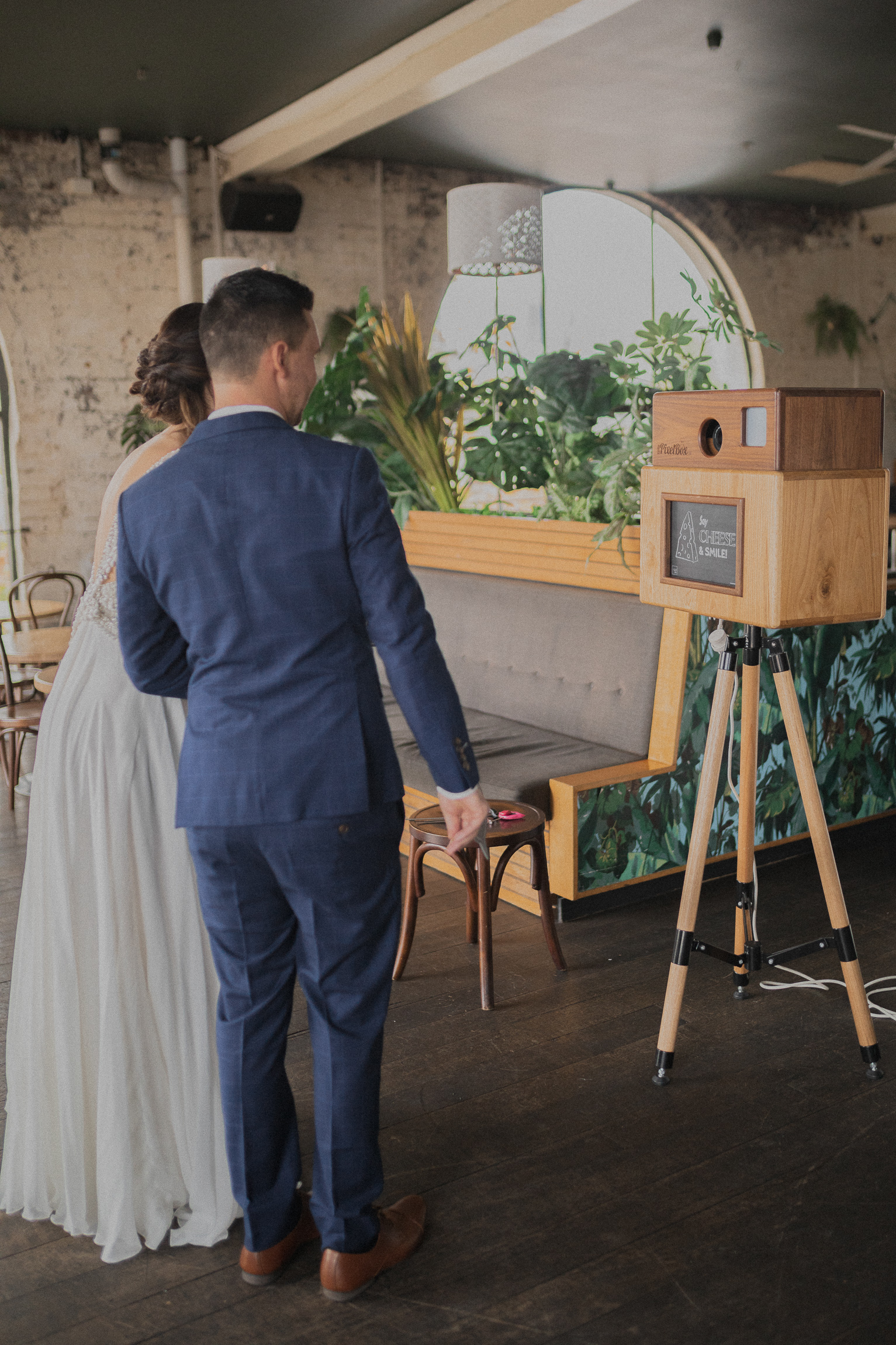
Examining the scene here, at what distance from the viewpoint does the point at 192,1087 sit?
2299mm

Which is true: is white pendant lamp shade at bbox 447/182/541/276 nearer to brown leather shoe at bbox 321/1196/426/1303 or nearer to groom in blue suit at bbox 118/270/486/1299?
groom in blue suit at bbox 118/270/486/1299

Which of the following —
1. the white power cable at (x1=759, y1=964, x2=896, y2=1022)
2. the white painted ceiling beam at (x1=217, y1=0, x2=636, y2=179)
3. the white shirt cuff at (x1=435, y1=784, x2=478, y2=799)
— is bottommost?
the white power cable at (x1=759, y1=964, x2=896, y2=1022)

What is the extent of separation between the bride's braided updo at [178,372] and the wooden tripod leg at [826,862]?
1.38 metres

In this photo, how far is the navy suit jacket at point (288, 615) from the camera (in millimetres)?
1798

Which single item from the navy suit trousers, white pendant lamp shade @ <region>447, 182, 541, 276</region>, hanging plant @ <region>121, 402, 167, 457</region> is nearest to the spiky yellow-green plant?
white pendant lamp shade @ <region>447, 182, 541, 276</region>

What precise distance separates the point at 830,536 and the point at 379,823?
1259mm

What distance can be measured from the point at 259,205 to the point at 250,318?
24.0 feet

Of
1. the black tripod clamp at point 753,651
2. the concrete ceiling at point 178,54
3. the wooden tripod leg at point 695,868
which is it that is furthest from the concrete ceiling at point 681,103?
the wooden tripod leg at point 695,868

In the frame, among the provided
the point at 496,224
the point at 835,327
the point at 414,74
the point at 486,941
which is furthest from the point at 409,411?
the point at 835,327

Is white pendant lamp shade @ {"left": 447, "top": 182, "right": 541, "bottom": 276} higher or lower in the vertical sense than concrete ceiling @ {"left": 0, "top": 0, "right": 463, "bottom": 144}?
lower

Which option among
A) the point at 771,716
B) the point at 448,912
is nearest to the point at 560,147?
the point at 771,716

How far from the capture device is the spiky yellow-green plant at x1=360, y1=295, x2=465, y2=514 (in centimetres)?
544

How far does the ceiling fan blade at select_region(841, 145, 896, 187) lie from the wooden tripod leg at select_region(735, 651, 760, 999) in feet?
24.6

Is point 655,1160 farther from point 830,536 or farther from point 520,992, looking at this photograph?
point 830,536
